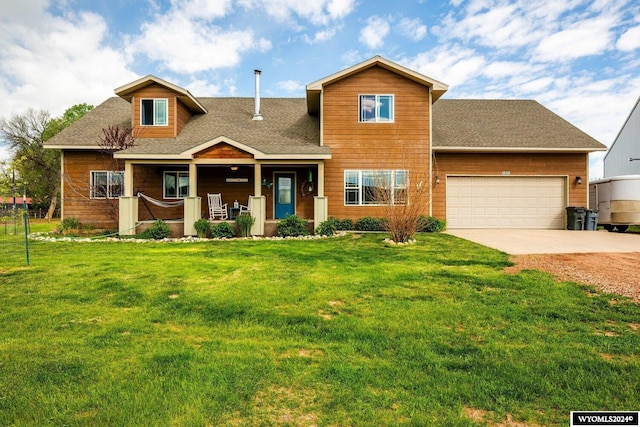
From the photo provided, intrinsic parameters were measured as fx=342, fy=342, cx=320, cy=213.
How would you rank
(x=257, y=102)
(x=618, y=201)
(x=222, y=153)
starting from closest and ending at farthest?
(x=222, y=153), (x=618, y=201), (x=257, y=102)

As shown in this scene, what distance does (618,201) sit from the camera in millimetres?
12648

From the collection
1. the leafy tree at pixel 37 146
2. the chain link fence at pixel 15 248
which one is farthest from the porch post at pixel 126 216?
the leafy tree at pixel 37 146

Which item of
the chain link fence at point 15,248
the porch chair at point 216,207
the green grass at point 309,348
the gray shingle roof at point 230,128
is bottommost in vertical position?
the green grass at point 309,348

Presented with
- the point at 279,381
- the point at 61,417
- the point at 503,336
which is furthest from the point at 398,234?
the point at 61,417

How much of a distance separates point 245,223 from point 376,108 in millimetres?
6485

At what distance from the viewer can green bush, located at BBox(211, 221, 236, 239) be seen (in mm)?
10930

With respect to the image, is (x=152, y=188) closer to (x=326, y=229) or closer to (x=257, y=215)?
(x=257, y=215)

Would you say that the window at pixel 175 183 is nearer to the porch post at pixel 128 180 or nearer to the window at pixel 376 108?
the porch post at pixel 128 180

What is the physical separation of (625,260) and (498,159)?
7.33 meters

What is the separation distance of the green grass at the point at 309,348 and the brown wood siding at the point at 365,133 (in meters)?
7.11

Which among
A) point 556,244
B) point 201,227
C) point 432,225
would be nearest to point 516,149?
point 432,225

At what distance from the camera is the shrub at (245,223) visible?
433 inches

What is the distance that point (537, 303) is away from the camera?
14.1 feet

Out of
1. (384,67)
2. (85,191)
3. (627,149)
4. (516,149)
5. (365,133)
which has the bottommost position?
(85,191)
